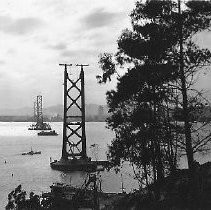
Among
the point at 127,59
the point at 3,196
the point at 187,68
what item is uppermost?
the point at 127,59

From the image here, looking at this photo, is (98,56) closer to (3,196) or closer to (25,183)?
(3,196)

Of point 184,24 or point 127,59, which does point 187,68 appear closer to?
point 184,24

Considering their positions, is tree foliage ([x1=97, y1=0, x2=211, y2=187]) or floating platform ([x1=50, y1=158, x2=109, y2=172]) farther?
floating platform ([x1=50, y1=158, x2=109, y2=172])

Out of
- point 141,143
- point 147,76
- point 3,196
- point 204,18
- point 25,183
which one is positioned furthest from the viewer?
point 25,183

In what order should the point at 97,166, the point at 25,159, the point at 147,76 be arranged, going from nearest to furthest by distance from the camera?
the point at 147,76 → the point at 97,166 → the point at 25,159

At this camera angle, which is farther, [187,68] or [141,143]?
[141,143]

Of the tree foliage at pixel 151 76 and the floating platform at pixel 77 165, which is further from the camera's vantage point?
the floating platform at pixel 77 165

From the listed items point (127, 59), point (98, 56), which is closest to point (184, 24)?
point (127, 59)

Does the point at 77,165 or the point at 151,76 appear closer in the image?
the point at 151,76

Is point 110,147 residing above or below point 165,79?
below
